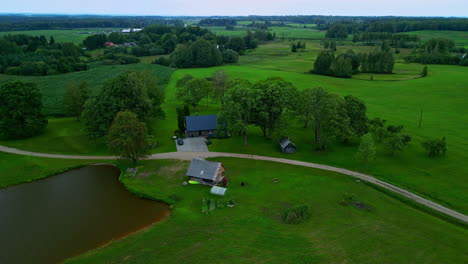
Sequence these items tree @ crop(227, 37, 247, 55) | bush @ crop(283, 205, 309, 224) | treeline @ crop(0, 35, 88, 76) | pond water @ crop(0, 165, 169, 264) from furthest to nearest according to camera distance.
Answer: tree @ crop(227, 37, 247, 55), treeline @ crop(0, 35, 88, 76), bush @ crop(283, 205, 309, 224), pond water @ crop(0, 165, 169, 264)

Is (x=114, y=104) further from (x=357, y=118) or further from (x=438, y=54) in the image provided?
(x=438, y=54)

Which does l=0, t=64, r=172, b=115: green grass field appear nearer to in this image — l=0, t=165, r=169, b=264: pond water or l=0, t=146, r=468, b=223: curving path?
l=0, t=146, r=468, b=223: curving path

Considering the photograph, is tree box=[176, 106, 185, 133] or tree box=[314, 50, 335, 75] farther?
tree box=[314, 50, 335, 75]

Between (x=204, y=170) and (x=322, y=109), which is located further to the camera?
(x=322, y=109)

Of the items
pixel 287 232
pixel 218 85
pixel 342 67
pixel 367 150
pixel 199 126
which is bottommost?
pixel 287 232

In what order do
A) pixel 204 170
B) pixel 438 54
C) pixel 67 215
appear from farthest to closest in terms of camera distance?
pixel 438 54 < pixel 204 170 < pixel 67 215

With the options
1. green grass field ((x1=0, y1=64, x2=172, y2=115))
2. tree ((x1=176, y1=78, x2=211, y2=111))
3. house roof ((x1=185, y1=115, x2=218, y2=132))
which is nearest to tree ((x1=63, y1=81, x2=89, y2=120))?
green grass field ((x1=0, y1=64, x2=172, y2=115))

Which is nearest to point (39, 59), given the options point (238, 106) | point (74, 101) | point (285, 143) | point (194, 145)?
point (74, 101)
